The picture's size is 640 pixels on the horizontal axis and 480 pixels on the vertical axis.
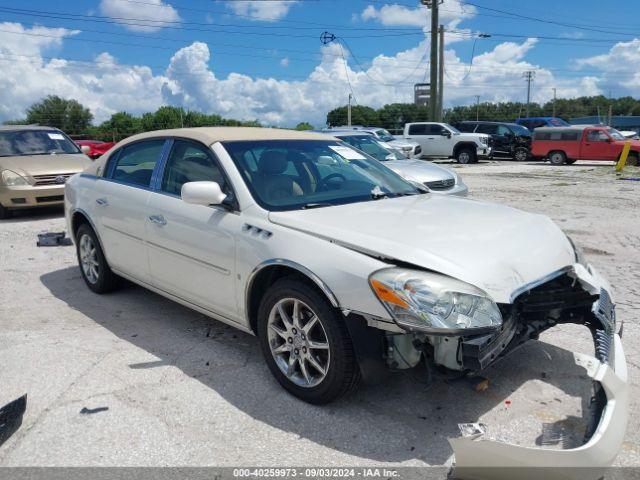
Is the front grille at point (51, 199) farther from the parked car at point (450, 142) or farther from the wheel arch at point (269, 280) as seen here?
the parked car at point (450, 142)

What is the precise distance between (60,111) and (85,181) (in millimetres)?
67959

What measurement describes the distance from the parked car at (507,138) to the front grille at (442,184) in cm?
1764

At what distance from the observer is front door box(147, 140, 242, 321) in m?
3.66

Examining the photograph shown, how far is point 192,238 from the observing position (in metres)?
3.90

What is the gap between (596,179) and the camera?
16719mm

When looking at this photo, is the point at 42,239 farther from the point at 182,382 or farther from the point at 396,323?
the point at 396,323

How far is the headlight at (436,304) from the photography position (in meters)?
2.66

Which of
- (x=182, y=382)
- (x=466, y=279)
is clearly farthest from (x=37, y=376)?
(x=466, y=279)

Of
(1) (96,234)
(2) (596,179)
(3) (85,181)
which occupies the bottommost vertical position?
(2) (596,179)

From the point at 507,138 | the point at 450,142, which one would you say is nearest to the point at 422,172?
the point at 450,142

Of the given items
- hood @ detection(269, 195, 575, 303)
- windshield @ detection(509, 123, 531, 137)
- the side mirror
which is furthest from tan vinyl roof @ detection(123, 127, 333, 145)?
windshield @ detection(509, 123, 531, 137)

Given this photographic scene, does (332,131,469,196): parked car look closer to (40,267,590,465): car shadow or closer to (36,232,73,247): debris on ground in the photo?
(36,232,73,247): debris on ground

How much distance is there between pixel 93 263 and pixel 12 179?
18.2 feet

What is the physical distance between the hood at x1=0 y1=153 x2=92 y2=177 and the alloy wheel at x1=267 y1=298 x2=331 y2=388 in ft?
26.4
